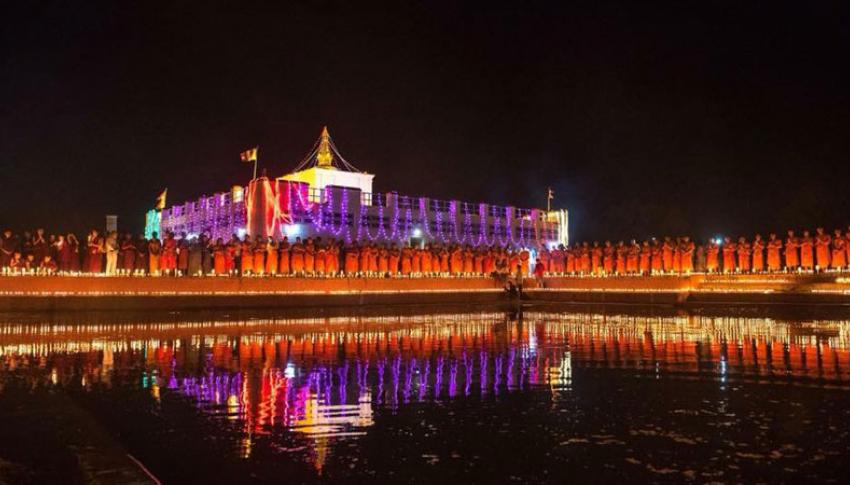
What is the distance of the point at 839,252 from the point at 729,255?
14.8 ft

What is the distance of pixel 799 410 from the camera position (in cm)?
666

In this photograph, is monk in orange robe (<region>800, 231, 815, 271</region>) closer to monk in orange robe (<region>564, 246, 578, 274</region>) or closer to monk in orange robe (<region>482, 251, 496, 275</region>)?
monk in orange robe (<region>564, 246, 578, 274</region>)

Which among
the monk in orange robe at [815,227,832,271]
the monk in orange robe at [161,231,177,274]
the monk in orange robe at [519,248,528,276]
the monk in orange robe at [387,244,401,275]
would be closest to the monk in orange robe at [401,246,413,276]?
the monk in orange robe at [387,244,401,275]

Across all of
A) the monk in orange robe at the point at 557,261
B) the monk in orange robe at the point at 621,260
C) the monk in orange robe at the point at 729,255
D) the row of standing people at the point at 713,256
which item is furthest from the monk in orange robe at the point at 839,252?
the monk in orange robe at the point at 557,261

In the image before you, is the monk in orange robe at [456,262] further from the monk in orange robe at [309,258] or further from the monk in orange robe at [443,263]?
the monk in orange robe at [309,258]

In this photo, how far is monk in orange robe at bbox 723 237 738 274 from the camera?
31.0 m

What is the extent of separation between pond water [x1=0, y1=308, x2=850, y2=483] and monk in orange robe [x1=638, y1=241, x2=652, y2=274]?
19.9 meters

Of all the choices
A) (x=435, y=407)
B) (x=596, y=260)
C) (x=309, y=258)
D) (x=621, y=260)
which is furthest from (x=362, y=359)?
(x=596, y=260)

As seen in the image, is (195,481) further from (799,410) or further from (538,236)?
(538,236)

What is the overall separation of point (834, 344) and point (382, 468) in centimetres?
1077

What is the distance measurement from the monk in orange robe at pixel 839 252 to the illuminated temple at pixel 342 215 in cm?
2534

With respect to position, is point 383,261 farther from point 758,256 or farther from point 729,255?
point 758,256

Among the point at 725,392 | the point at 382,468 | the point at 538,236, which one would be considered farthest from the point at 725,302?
the point at 538,236

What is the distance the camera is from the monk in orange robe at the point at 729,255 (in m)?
31.0
